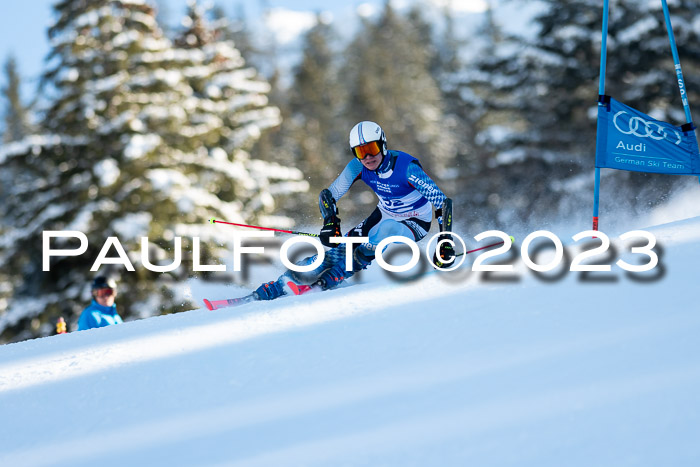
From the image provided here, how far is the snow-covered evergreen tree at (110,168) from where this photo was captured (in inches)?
532

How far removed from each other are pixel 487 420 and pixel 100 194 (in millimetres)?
12381

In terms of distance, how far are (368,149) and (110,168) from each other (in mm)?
8554

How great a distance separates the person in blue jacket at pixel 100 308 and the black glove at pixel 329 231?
2293mm

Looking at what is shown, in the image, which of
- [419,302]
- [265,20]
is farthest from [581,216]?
[265,20]

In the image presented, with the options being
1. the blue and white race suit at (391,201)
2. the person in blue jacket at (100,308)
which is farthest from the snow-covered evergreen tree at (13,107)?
the blue and white race suit at (391,201)

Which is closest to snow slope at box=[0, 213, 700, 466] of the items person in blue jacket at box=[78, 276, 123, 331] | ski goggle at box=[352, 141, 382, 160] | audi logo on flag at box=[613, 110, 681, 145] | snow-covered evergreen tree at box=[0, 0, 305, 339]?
ski goggle at box=[352, 141, 382, 160]

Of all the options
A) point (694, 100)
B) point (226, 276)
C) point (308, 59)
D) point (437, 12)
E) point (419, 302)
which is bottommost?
point (226, 276)

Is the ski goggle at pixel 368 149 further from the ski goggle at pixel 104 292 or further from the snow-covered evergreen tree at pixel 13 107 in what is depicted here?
the snow-covered evergreen tree at pixel 13 107

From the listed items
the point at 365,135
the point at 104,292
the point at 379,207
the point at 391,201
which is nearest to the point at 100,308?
the point at 104,292

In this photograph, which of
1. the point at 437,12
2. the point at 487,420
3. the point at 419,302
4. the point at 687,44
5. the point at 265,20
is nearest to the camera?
the point at 487,420

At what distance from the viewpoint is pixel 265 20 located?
8988cm

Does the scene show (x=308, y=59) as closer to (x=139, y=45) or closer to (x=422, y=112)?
(x=422, y=112)

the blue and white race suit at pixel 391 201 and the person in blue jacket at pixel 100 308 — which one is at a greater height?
the blue and white race suit at pixel 391 201

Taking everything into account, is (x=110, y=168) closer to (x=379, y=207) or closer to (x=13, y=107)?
(x=379, y=207)
